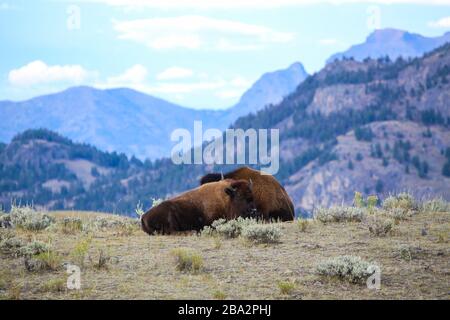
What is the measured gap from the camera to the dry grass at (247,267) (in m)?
8.88

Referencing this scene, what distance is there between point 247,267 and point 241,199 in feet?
14.1

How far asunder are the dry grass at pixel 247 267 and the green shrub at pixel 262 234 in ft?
0.57

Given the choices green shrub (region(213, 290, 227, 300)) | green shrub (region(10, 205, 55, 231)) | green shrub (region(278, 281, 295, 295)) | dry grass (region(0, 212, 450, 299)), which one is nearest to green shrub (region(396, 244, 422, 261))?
dry grass (region(0, 212, 450, 299))

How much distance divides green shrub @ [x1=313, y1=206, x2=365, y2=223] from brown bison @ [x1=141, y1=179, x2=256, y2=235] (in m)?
1.43

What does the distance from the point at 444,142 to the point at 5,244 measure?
17792cm

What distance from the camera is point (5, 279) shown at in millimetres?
9695

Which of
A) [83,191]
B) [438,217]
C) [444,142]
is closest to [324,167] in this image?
[444,142]

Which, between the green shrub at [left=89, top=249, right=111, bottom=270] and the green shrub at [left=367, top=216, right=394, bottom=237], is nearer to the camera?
the green shrub at [left=89, top=249, right=111, bottom=270]

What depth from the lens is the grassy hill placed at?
8945 millimetres

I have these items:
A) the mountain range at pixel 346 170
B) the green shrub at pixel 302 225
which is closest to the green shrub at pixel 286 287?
the green shrub at pixel 302 225

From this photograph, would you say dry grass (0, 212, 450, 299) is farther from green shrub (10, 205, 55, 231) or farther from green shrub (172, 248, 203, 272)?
green shrub (10, 205, 55, 231)

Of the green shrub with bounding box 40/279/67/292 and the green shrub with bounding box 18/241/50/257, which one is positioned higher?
the green shrub with bounding box 18/241/50/257

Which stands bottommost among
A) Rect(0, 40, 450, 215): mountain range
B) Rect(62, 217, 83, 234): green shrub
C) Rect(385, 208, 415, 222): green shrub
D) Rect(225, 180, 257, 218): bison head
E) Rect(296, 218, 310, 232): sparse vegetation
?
Rect(0, 40, 450, 215): mountain range

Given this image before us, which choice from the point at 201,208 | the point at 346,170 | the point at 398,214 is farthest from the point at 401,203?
the point at 346,170
